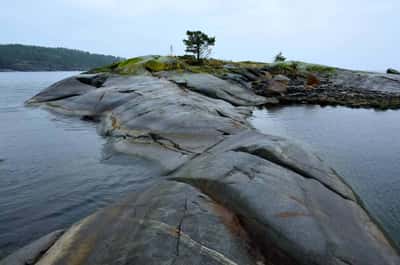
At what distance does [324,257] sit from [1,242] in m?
7.46

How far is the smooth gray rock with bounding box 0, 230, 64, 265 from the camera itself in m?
5.78

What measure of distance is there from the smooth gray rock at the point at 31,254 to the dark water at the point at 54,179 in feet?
3.72

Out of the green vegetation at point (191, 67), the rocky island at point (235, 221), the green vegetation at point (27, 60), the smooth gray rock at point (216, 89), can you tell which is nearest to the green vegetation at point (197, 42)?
the green vegetation at point (191, 67)

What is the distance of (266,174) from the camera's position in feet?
25.1

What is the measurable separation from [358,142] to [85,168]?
49.0 ft

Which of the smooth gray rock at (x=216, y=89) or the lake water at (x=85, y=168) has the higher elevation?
the smooth gray rock at (x=216, y=89)

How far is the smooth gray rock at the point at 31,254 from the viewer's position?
5.78m

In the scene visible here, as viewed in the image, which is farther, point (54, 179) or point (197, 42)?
point (197, 42)

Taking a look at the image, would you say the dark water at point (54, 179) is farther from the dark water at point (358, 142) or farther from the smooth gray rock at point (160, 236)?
the dark water at point (358, 142)

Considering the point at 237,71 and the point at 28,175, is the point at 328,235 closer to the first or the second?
the point at 28,175

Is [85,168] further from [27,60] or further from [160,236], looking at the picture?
[27,60]

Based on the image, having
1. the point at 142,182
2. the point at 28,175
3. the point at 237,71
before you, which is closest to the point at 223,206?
the point at 142,182

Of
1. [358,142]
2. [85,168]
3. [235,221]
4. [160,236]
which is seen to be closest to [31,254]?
[160,236]

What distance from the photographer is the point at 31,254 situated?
5.91m
